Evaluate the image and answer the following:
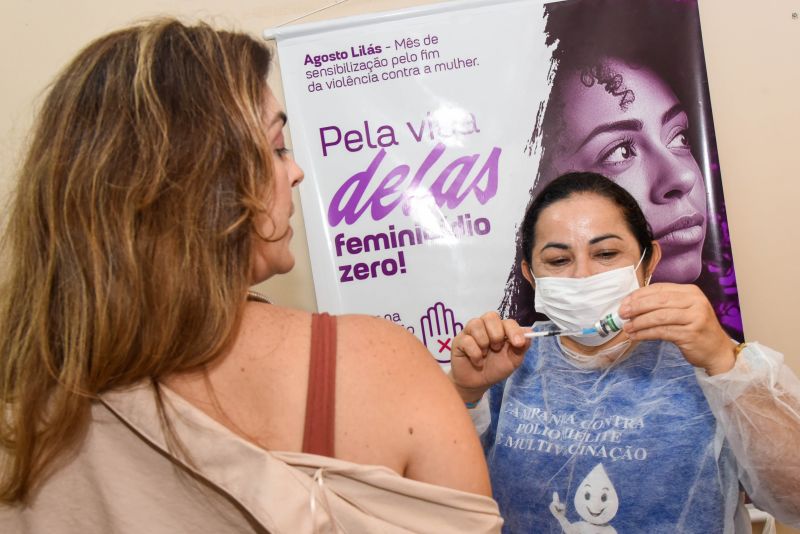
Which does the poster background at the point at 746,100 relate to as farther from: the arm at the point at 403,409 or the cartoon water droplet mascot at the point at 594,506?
the arm at the point at 403,409

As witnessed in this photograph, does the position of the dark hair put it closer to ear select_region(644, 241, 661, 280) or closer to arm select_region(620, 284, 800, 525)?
ear select_region(644, 241, 661, 280)

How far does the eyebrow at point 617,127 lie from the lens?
2.21m

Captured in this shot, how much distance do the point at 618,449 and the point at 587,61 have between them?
3.93ft

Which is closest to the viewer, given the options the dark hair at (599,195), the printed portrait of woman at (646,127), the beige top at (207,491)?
the beige top at (207,491)

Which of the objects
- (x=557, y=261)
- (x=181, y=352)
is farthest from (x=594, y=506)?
(x=181, y=352)

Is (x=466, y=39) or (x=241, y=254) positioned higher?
(x=466, y=39)

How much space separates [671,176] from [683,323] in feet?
3.10

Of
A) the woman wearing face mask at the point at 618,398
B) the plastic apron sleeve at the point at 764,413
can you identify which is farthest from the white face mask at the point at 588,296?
the plastic apron sleeve at the point at 764,413

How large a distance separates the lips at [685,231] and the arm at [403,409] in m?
1.52

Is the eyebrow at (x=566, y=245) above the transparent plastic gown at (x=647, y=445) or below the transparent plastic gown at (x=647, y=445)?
above

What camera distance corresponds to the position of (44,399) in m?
0.80

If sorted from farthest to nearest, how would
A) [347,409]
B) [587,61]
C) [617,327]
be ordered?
[587,61] < [617,327] < [347,409]

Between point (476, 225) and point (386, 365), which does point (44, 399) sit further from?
point (476, 225)

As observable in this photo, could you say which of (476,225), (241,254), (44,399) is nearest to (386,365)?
(241,254)
